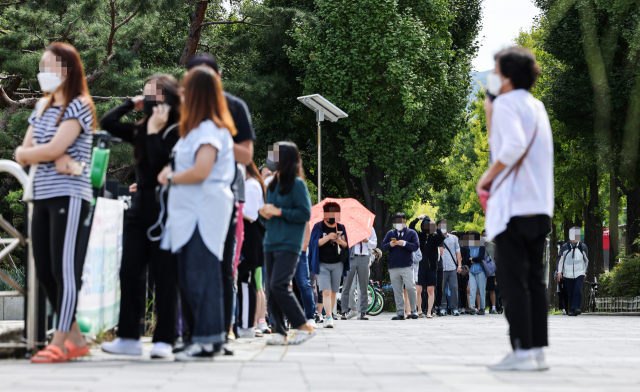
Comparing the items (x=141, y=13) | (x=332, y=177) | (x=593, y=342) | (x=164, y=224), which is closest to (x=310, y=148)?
(x=332, y=177)

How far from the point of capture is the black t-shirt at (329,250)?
1264 cm

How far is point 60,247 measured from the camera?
5.27 m

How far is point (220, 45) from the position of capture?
86.0 ft

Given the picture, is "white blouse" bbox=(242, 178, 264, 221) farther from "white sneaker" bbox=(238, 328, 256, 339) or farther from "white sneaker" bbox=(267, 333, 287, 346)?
"white sneaker" bbox=(267, 333, 287, 346)

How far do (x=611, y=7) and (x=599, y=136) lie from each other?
4.13m

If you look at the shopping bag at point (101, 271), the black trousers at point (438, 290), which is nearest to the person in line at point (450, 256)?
the black trousers at point (438, 290)

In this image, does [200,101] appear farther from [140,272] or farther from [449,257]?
[449,257]

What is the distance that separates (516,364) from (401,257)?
34.1 feet

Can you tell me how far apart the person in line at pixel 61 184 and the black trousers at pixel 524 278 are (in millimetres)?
2829

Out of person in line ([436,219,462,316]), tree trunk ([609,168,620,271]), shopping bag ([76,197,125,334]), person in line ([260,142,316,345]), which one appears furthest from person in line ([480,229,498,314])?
shopping bag ([76,197,125,334])

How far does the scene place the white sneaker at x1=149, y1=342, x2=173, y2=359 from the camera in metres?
5.33

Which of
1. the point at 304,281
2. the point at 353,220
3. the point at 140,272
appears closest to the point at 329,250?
the point at 304,281

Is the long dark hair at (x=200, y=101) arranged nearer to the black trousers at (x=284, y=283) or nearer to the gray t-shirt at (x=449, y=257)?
the black trousers at (x=284, y=283)

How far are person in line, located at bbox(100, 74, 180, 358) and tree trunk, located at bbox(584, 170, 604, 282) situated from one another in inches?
1018
